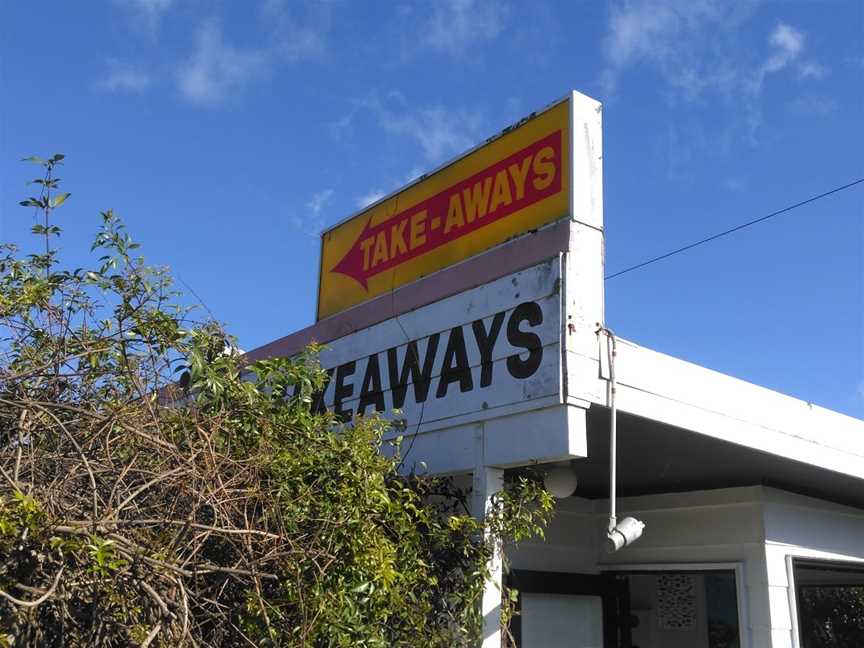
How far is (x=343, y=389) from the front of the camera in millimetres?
6801

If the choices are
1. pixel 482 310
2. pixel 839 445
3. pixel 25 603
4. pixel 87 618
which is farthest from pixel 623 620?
pixel 25 603

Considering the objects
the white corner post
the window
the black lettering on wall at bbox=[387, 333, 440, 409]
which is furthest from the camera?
the window

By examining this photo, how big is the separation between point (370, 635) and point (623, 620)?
14.6 feet

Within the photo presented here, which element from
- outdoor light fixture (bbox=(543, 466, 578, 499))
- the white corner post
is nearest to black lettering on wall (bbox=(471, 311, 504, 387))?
the white corner post

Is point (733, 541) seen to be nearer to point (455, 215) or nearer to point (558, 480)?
point (558, 480)

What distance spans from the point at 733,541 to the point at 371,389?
370cm

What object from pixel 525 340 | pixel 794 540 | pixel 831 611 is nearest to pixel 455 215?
pixel 525 340

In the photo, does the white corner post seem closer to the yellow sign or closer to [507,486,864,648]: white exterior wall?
the yellow sign

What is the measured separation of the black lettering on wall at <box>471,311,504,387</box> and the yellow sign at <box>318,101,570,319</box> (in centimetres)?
69

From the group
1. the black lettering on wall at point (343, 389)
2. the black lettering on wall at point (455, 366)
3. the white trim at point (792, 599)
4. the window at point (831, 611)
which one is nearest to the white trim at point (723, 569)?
the white trim at point (792, 599)

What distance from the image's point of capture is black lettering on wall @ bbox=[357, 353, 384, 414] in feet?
21.0

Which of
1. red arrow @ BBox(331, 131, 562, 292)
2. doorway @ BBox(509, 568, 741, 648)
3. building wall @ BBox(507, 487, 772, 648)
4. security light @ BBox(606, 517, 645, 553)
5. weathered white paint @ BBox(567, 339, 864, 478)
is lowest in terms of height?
doorway @ BBox(509, 568, 741, 648)

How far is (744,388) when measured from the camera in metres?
6.24

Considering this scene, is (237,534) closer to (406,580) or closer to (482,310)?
(406,580)
